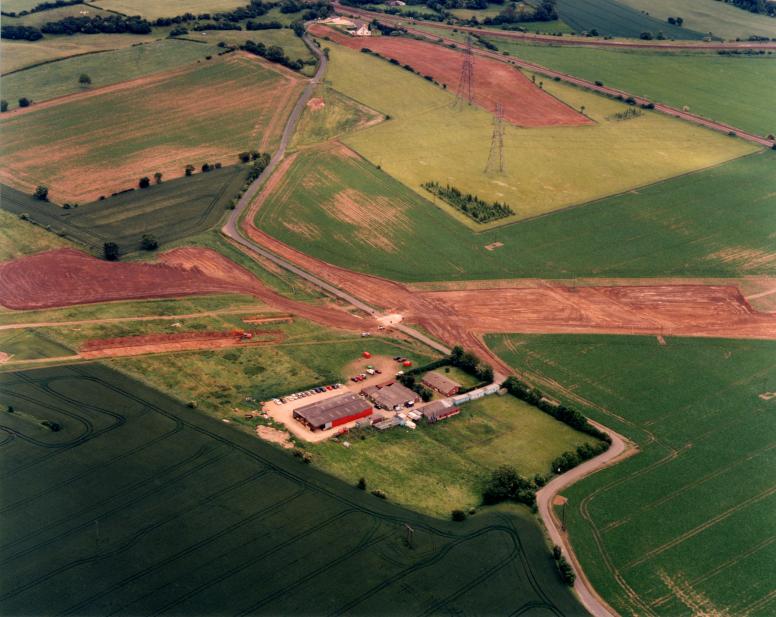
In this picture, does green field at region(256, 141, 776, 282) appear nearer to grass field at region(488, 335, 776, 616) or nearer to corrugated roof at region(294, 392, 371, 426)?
grass field at region(488, 335, 776, 616)

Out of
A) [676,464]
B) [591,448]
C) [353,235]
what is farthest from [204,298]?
[676,464]

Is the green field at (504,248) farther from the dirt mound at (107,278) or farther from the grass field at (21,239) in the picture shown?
the grass field at (21,239)

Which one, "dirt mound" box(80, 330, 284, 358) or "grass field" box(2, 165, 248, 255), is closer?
"dirt mound" box(80, 330, 284, 358)

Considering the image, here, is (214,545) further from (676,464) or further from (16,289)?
(16,289)

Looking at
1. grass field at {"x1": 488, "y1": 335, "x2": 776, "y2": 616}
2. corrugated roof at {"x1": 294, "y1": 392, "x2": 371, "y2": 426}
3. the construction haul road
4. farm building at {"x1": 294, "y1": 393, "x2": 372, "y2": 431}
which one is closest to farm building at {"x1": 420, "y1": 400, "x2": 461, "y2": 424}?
farm building at {"x1": 294, "y1": 393, "x2": 372, "y2": 431}

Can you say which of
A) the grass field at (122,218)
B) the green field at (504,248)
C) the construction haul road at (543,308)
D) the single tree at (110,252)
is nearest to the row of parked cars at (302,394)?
the construction haul road at (543,308)
